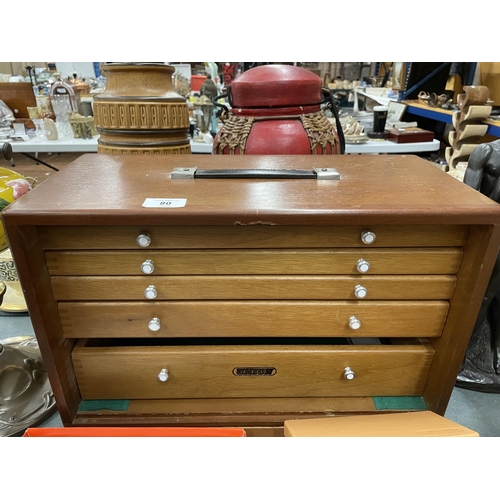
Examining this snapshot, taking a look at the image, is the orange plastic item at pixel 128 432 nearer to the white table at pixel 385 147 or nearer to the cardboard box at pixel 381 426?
the cardboard box at pixel 381 426

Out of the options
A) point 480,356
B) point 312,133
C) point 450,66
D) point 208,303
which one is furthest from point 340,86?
point 208,303

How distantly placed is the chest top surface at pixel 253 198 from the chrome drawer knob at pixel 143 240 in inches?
2.4

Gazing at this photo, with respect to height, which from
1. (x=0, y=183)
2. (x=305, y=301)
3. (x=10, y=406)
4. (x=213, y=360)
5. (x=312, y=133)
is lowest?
(x=10, y=406)

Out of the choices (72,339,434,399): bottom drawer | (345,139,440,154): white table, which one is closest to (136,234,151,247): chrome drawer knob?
(72,339,434,399): bottom drawer

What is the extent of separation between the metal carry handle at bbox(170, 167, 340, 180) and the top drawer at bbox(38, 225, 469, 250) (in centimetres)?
15

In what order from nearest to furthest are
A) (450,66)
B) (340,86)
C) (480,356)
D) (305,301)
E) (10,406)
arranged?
1. (305,301)
2. (10,406)
3. (480,356)
4. (450,66)
5. (340,86)

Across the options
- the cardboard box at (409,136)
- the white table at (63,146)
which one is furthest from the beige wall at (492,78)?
the white table at (63,146)

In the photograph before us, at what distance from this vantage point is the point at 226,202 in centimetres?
72

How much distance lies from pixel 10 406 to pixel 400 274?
3.18 ft

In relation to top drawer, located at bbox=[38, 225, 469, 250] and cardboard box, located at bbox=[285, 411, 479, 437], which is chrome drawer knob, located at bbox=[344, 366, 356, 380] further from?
top drawer, located at bbox=[38, 225, 469, 250]

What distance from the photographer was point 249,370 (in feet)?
2.90

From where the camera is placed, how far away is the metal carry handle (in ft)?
2.76

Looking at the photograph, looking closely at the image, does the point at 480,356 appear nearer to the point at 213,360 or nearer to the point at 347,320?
the point at 347,320

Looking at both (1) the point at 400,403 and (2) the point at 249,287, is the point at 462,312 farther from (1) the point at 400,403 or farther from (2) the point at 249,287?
(2) the point at 249,287
